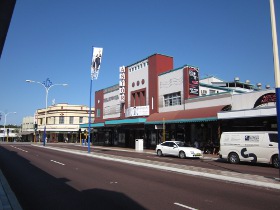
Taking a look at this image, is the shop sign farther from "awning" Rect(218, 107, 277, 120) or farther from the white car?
"awning" Rect(218, 107, 277, 120)

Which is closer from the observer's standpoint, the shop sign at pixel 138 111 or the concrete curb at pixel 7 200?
the concrete curb at pixel 7 200

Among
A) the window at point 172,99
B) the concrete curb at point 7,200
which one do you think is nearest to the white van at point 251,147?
the window at point 172,99

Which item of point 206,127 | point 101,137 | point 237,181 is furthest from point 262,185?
point 101,137

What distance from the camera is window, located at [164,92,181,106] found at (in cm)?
3520

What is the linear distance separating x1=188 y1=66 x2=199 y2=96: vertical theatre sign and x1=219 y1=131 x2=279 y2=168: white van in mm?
13547

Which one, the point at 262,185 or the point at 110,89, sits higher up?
the point at 110,89

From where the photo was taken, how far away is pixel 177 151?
2569cm

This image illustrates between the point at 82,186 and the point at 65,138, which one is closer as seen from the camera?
the point at 82,186

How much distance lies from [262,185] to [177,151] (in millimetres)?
14356

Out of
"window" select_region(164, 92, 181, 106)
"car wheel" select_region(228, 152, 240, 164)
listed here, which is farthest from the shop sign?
"car wheel" select_region(228, 152, 240, 164)

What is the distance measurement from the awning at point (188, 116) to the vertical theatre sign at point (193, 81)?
2959mm

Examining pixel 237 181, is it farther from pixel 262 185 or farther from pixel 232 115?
pixel 232 115

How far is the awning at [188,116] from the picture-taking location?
2789 centimetres

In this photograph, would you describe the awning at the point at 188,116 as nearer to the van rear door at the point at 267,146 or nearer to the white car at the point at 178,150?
the white car at the point at 178,150
